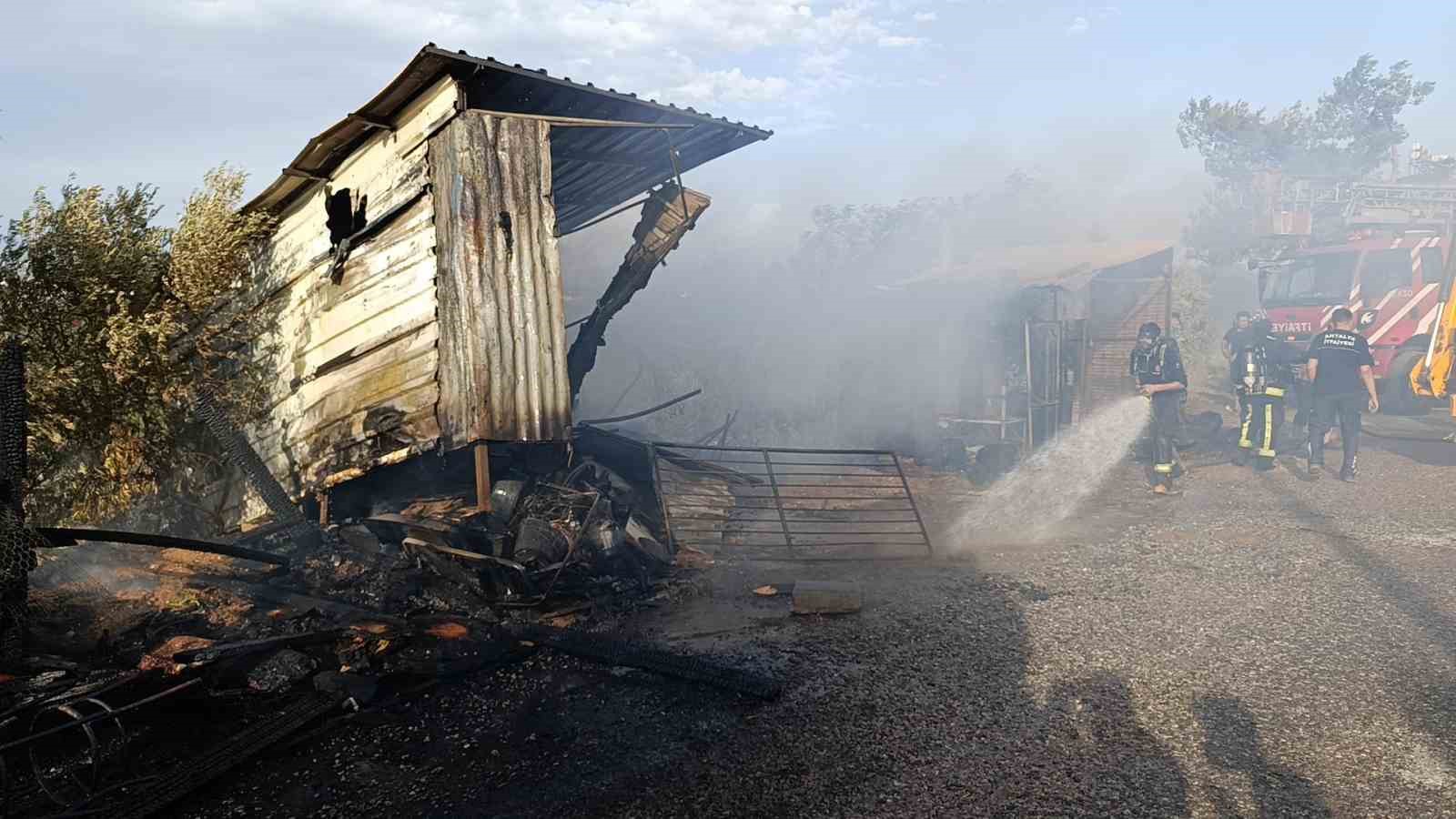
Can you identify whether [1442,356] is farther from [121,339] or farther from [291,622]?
[121,339]

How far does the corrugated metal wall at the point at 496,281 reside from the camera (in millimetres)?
6395

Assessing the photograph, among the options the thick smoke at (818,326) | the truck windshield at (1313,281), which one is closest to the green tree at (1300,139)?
the thick smoke at (818,326)

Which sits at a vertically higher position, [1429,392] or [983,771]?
[1429,392]

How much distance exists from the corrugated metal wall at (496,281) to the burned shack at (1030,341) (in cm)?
641

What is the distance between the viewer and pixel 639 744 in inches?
151

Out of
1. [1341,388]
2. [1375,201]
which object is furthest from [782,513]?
[1375,201]

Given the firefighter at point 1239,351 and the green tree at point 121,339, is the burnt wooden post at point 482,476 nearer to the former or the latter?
the green tree at point 121,339

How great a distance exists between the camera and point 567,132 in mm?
7199

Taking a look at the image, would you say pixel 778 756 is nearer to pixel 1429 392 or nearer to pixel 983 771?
pixel 983 771

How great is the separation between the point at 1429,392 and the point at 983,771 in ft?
41.6

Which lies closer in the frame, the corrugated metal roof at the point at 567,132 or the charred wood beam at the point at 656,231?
the corrugated metal roof at the point at 567,132

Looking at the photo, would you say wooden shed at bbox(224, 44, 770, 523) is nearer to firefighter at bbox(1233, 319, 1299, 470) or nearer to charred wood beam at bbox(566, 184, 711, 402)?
charred wood beam at bbox(566, 184, 711, 402)

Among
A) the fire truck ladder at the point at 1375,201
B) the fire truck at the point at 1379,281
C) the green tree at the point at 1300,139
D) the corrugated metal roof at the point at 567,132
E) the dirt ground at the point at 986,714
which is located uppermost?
the green tree at the point at 1300,139

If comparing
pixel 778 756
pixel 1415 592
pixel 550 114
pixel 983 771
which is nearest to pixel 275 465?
pixel 550 114
